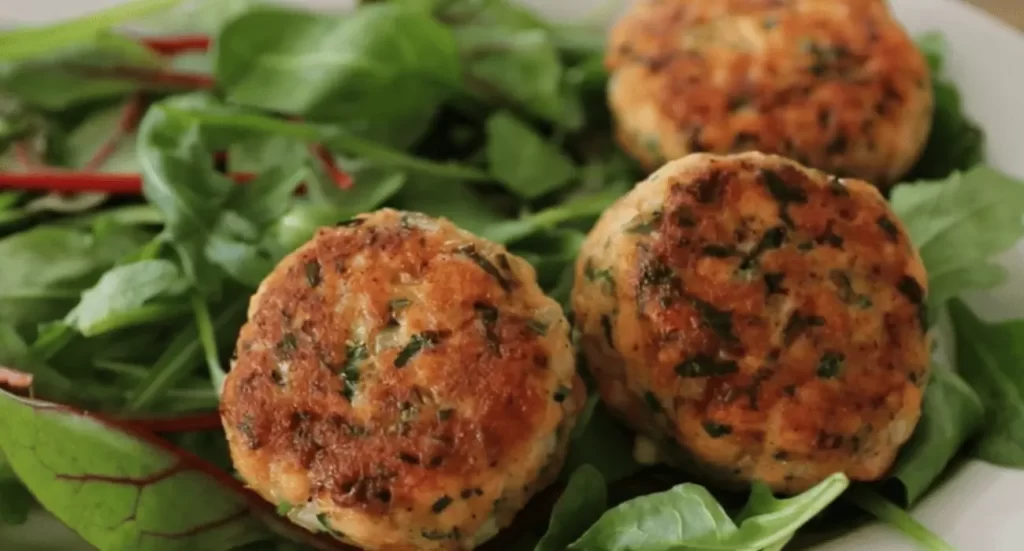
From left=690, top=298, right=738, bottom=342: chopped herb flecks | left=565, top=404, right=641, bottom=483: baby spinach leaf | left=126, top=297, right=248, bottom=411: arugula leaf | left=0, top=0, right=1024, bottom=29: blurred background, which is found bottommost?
left=126, top=297, right=248, bottom=411: arugula leaf

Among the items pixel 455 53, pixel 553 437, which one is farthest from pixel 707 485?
pixel 455 53

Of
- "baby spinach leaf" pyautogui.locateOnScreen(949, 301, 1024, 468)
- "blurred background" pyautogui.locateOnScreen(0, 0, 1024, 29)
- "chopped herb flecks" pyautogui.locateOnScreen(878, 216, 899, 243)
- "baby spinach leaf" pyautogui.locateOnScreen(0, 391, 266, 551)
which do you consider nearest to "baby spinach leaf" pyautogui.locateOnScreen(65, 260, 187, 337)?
"baby spinach leaf" pyautogui.locateOnScreen(0, 391, 266, 551)

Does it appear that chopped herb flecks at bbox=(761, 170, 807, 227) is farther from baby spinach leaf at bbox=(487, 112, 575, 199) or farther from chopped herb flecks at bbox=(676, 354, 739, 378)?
baby spinach leaf at bbox=(487, 112, 575, 199)

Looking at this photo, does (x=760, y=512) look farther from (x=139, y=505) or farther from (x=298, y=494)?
(x=139, y=505)

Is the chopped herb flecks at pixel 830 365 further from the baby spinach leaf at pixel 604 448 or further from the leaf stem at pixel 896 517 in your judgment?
the baby spinach leaf at pixel 604 448

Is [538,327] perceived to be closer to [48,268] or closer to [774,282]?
[774,282]

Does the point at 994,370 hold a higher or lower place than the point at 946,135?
lower

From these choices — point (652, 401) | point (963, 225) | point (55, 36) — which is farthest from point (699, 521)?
point (55, 36)
